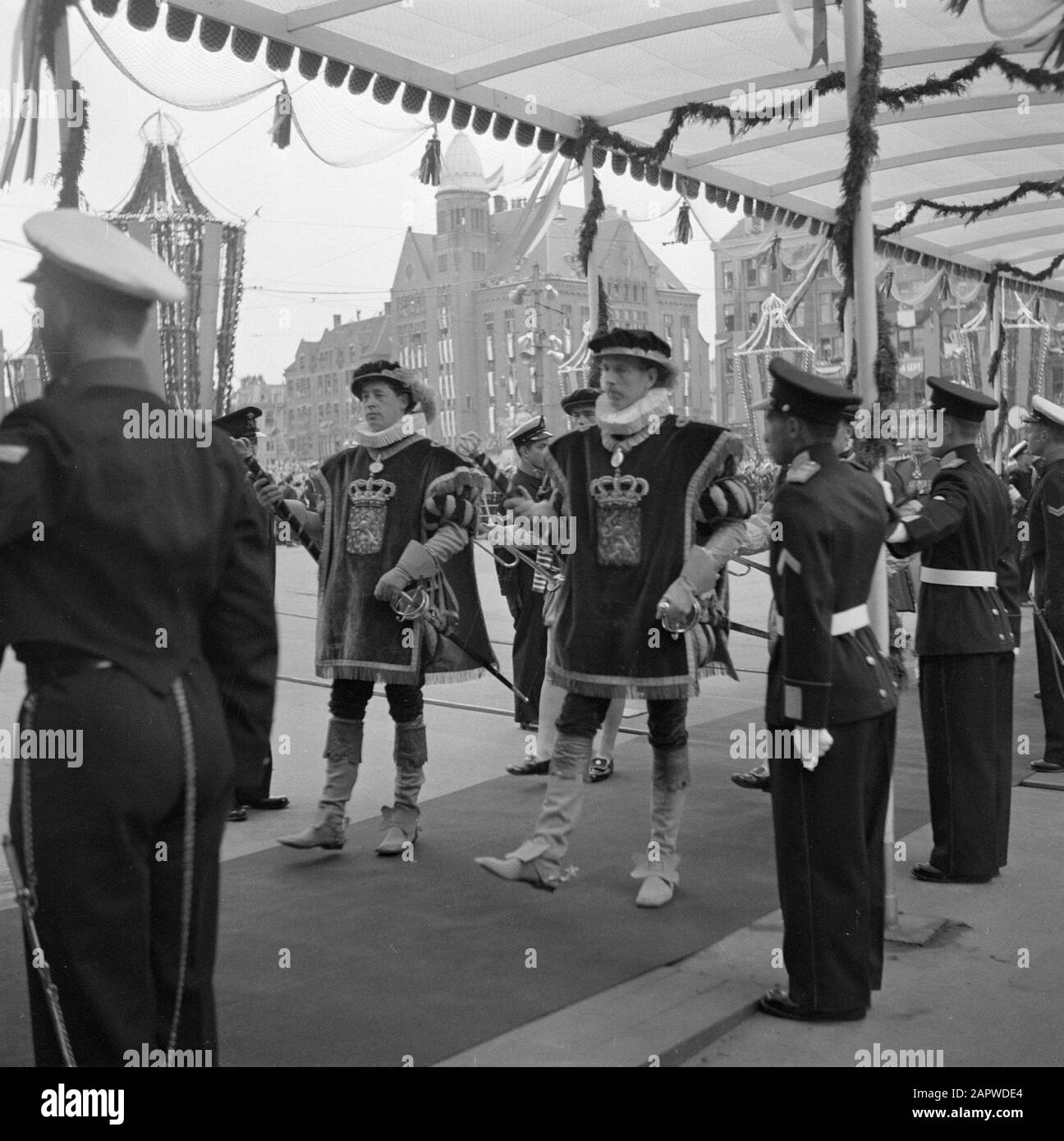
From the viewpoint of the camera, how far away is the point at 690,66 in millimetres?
6309

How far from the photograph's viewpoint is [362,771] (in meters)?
6.59

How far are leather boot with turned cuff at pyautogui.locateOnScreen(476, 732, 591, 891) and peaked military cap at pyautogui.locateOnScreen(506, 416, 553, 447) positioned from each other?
2.92m

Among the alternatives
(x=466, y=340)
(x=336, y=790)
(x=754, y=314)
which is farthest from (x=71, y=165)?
(x=466, y=340)

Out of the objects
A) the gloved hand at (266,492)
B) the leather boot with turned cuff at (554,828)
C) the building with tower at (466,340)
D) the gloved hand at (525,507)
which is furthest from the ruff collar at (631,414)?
the building with tower at (466,340)

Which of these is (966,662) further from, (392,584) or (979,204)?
(979,204)

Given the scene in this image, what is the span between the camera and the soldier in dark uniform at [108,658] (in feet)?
6.70

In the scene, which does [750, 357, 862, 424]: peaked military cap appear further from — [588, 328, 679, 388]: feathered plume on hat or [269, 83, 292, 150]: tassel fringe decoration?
[269, 83, 292, 150]: tassel fringe decoration

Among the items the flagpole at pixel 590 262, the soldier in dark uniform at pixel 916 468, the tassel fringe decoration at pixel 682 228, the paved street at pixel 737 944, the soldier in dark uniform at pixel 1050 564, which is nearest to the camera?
the paved street at pixel 737 944

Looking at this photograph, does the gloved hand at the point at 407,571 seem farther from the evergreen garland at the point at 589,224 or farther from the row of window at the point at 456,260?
the row of window at the point at 456,260

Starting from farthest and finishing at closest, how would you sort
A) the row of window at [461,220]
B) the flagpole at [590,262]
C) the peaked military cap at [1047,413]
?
the row of window at [461,220]
the flagpole at [590,262]
the peaked military cap at [1047,413]

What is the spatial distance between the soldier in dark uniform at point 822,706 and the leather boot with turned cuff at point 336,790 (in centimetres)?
201

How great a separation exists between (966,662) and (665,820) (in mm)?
1308

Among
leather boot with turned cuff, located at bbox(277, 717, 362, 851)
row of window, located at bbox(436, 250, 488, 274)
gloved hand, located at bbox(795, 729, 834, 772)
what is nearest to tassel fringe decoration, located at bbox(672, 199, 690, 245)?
leather boot with turned cuff, located at bbox(277, 717, 362, 851)

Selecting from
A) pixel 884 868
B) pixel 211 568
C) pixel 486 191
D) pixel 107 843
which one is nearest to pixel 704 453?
pixel 884 868
